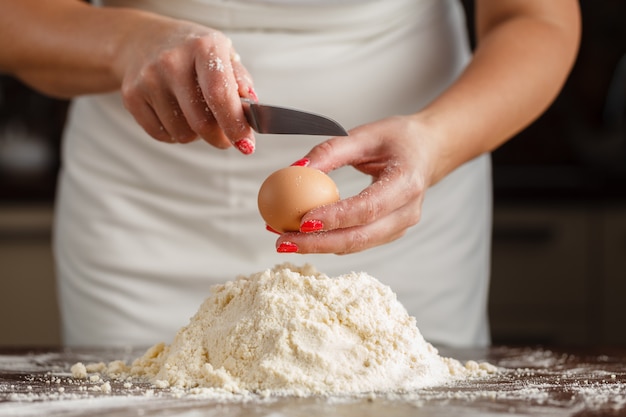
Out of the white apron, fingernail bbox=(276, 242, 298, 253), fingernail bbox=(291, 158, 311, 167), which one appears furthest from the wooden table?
the white apron

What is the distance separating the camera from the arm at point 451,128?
3.31 ft

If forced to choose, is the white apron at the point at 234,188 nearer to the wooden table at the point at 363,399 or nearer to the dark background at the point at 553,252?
the wooden table at the point at 363,399

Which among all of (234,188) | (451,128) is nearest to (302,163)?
(451,128)

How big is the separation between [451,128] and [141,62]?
1.42ft

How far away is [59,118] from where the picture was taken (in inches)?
120

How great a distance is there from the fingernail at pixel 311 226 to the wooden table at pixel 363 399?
7.2 inches

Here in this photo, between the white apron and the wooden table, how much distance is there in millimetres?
385

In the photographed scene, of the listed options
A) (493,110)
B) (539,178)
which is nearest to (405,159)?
(493,110)

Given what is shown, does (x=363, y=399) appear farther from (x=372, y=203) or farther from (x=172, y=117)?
(x=172, y=117)

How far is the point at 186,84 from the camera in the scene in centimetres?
105

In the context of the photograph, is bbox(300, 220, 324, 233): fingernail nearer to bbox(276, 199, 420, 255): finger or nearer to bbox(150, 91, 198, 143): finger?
bbox(276, 199, 420, 255): finger

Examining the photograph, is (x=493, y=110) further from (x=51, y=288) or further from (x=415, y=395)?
(x=51, y=288)

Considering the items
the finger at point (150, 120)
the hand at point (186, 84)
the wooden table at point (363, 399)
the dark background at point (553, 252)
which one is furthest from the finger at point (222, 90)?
the dark background at point (553, 252)

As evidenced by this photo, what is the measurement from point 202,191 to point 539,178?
1364 mm
